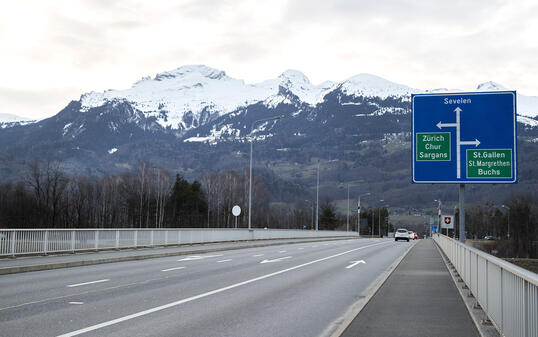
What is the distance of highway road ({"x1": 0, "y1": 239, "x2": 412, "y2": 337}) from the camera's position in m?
9.20

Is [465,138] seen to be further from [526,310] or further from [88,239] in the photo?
[88,239]

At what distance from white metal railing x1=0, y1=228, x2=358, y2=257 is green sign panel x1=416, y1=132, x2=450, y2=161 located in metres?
14.7

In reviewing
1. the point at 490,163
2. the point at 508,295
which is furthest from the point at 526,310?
the point at 490,163

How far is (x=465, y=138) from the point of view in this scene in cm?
1988

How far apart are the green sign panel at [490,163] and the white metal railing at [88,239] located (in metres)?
16.3

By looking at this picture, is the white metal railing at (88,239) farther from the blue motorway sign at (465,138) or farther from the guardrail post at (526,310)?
the guardrail post at (526,310)

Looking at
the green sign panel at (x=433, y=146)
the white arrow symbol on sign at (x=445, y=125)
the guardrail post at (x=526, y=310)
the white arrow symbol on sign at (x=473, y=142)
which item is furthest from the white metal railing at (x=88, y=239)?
the guardrail post at (x=526, y=310)

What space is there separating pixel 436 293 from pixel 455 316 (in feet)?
12.4

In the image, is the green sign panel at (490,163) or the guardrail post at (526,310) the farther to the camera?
the green sign panel at (490,163)

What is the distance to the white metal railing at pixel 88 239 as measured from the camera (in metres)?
22.5

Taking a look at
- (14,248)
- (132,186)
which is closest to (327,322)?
(14,248)

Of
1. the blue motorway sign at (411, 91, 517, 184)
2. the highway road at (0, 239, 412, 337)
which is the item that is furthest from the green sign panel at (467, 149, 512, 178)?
the highway road at (0, 239, 412, 337)

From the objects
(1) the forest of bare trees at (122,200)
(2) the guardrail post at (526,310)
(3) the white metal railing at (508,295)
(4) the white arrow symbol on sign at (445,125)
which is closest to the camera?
(3) the white metal railing at (508,295)

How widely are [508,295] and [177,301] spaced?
680cm
